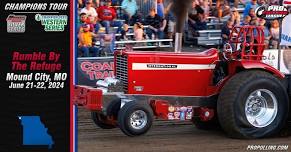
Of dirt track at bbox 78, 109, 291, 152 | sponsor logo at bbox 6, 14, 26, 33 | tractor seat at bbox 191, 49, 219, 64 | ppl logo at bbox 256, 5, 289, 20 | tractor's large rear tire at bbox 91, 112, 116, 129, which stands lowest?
dirt track at bbox 78, 109, 291, 152

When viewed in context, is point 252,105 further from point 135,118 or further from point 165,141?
point 135,118

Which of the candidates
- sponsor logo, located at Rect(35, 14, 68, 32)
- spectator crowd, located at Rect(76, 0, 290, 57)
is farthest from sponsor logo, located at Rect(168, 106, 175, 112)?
spectator crowd, located at Rect(76, 0, 290, 57)

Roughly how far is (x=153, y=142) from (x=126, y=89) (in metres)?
0.87

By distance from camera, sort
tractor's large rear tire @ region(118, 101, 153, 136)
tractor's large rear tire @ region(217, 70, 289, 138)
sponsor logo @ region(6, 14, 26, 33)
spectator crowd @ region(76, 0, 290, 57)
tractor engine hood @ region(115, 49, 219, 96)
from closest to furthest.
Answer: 1. sponsor logo @ region(6, 14, 26, 33)
2. tractor's large rear tire @ region(118, 101, 153, 136)
3. tractor's large rear tire @ region(217, 70, 289, 138)
4. tractor engine hood @ region(115, 49, 219, 96)
5. spectator crowd @ region(76, 0, 290, 57)

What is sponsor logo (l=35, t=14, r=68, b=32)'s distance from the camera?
4793mm

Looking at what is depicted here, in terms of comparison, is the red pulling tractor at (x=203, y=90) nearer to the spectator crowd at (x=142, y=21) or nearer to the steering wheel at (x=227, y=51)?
the steering wheel at (x=227, y=51)

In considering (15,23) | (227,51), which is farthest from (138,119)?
(15,23)

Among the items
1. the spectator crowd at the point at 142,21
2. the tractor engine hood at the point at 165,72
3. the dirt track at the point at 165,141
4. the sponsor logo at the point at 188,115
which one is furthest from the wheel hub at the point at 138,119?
the spectator crowd at the point at 142,21

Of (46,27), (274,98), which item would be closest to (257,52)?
(274,98)

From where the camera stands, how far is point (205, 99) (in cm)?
909

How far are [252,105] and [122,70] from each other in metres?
1.92

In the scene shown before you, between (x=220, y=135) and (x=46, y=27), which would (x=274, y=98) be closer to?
(x=220, y=135)

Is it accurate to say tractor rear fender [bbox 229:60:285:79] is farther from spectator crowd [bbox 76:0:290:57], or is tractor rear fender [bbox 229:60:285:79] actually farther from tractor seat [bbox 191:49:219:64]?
spectator crowd [bbox 76:0:290:57]

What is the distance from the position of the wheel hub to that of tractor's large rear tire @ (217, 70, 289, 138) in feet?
3.50
